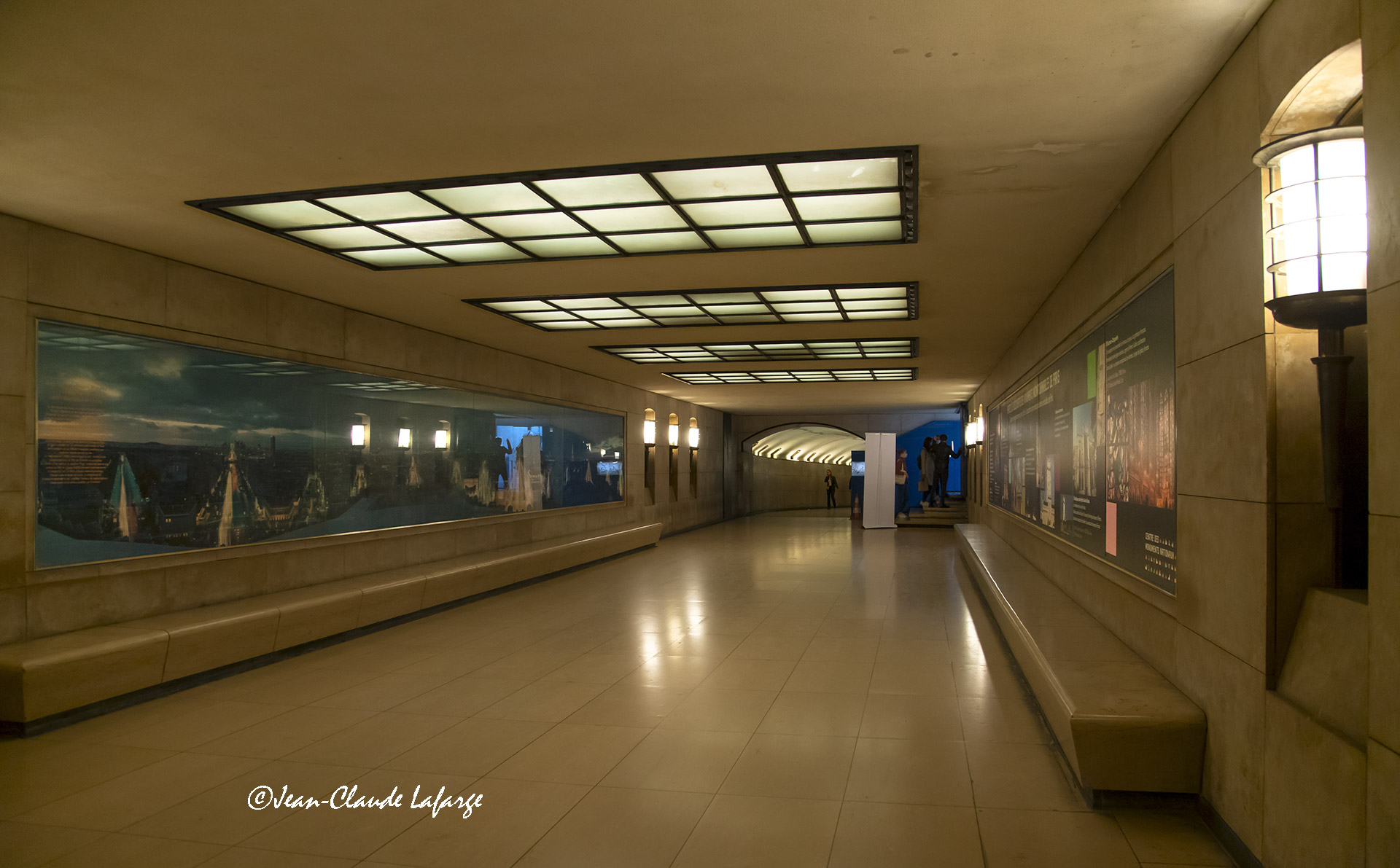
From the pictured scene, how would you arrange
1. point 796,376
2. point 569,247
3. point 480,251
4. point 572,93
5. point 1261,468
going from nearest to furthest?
point 1261,468 → point 572,93 → point 569,247 → point 480,251 → point 796,376

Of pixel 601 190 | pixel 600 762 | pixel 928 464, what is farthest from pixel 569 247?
pixel 928 464

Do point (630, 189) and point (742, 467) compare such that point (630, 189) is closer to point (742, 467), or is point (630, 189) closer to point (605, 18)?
point (605, 18)

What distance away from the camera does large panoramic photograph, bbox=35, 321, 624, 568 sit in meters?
5.62

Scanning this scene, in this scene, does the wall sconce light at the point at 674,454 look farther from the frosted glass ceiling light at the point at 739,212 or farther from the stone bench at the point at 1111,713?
the stone bench at the point at 1111,713

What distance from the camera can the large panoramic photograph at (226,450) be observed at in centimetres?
562

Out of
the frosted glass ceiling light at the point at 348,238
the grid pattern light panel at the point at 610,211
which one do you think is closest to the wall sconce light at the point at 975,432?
the grid pattern light panel at the point at 610,211

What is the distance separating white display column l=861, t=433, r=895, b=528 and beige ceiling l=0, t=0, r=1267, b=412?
49.0 ft

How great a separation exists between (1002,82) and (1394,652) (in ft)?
8.86

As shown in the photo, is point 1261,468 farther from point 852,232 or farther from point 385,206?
point 385,206

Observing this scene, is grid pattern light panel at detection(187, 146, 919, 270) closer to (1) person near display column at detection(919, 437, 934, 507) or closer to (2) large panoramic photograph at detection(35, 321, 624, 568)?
(2) large panoramic photograph at detection(35, 321, 624, 568)

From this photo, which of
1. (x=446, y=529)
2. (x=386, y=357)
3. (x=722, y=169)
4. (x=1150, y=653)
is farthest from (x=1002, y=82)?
(x=446, y=529)

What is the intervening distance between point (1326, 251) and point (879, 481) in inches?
732

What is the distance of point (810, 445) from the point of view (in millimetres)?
37406

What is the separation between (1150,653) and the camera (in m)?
4.34
